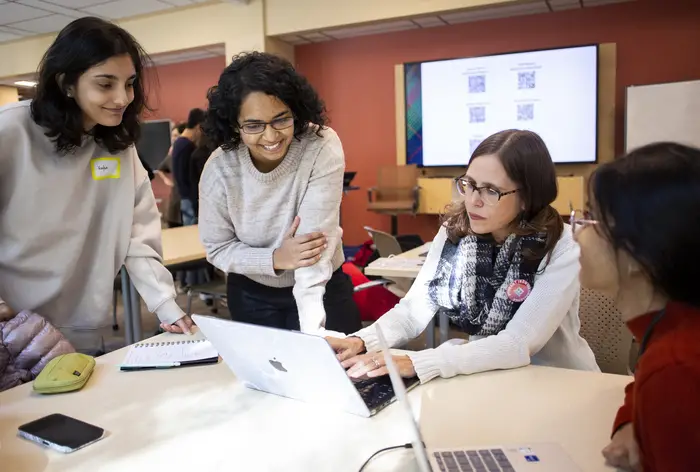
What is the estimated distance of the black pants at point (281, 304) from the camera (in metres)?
1.75

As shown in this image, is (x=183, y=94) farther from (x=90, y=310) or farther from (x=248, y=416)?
(x=248, y=416)

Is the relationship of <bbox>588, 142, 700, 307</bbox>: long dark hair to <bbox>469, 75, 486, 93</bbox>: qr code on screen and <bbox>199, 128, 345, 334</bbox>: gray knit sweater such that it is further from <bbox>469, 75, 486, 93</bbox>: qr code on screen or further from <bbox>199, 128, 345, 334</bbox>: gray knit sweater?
<bbox>469, 75, 486, 93</bbox>: qr code on screen

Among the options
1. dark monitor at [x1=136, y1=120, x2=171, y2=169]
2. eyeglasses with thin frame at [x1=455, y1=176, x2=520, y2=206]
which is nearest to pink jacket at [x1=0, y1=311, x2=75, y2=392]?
eyeglasses with thin frame at [x1=455, y1=176, x2=520, y2=206]

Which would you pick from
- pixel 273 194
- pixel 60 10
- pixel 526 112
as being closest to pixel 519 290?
pixel 273 194

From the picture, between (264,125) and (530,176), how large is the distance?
2.34ft

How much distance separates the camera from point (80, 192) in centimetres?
166

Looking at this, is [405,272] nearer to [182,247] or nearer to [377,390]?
[182,247]

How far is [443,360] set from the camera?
1249mm

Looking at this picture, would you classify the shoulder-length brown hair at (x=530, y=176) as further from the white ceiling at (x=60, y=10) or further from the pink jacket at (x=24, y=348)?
the white ceiling at (x=60, y=10)

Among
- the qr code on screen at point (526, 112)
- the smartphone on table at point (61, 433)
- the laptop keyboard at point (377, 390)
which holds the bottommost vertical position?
the smartphone on table at point (61, 433)

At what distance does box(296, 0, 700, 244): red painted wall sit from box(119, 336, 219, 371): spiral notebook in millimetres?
4356

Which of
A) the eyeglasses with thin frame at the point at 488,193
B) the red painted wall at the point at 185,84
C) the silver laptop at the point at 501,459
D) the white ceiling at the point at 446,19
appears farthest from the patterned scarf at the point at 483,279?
the red painted wall at the point at 185,84

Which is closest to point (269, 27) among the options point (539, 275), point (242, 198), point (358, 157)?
point (358, 157)

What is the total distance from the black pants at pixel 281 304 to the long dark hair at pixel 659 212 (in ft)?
3.61
